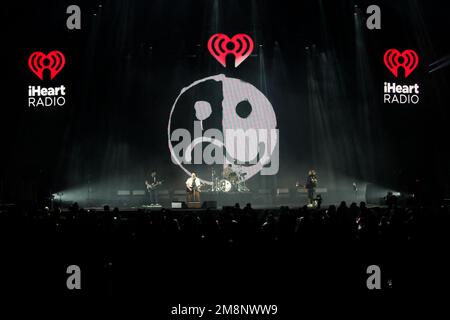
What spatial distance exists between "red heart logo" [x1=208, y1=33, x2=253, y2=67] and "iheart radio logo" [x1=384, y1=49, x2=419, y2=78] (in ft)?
18.1

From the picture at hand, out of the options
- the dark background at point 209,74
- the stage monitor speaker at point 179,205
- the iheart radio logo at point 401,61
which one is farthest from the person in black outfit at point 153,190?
the iheart radio logo at point 401,61

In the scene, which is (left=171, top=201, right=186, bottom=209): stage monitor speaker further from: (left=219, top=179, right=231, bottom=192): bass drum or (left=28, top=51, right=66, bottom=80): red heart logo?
(left=28, top=51, right=66, bottom=80): red heart logo

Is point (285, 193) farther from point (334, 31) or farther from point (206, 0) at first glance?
point (206, 0)

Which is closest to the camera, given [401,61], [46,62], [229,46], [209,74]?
[46,62]

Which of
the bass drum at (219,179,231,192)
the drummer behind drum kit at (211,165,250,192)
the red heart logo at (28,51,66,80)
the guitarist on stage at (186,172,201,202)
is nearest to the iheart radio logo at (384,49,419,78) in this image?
the drummer behind drum kit at (211,165,250,192)

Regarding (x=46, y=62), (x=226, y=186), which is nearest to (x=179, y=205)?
(x=226, y=186)

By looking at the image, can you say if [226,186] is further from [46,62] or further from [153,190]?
[46,62]

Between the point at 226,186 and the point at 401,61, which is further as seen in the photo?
the point at 401,61

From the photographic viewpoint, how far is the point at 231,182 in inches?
808

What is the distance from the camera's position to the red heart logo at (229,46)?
832 inches

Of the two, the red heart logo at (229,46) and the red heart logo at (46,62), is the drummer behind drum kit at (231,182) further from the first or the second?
the red heart logo at (46,62)

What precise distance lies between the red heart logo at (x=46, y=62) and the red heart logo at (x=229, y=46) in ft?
19.2

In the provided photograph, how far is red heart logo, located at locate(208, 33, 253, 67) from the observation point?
69.4 ft

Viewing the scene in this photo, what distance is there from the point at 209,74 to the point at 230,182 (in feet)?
16.2
